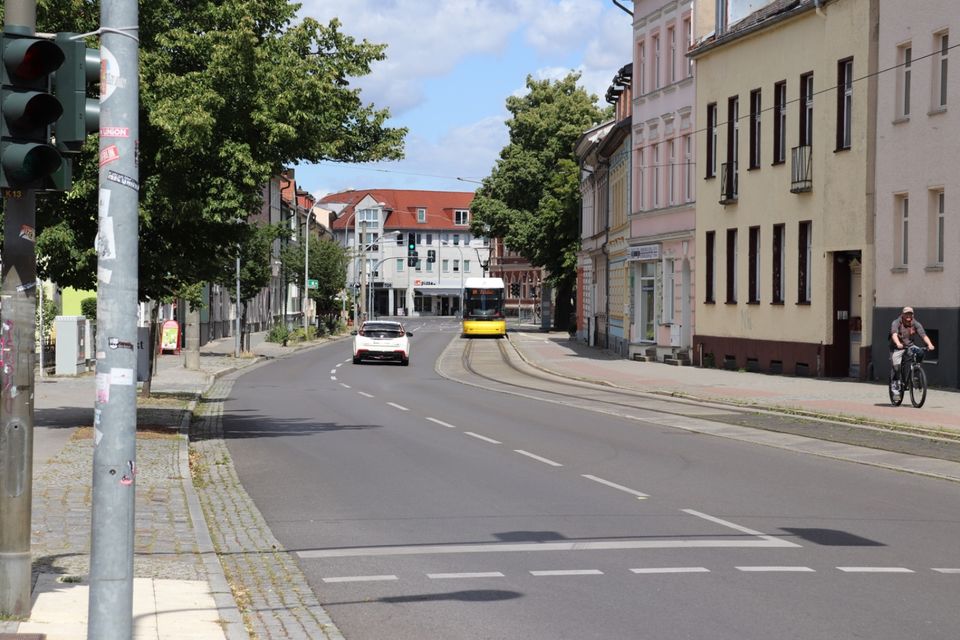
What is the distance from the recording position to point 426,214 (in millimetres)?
172125

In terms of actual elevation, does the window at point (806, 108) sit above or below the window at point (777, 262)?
above

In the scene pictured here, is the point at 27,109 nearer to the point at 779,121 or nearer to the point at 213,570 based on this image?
the point at 213,570

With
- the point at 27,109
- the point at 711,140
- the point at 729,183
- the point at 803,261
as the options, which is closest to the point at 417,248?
the point at 711,140

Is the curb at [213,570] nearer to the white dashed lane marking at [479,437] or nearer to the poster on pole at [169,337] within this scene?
the white dashed lane marking at [479,437]

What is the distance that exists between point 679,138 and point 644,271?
6.81m

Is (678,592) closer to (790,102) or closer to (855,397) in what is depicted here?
(855,397)

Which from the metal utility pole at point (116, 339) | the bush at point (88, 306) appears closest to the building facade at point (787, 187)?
the bush at point (88, 306)

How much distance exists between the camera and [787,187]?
3762 cm

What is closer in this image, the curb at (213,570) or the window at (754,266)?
the curb at (213,570)

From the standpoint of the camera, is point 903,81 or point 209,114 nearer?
point 209,114

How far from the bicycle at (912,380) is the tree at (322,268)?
53.3m

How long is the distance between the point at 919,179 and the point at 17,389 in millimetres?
26433

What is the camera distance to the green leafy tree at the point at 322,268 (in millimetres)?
76250

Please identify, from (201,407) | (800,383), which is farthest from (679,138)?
(201,407)
